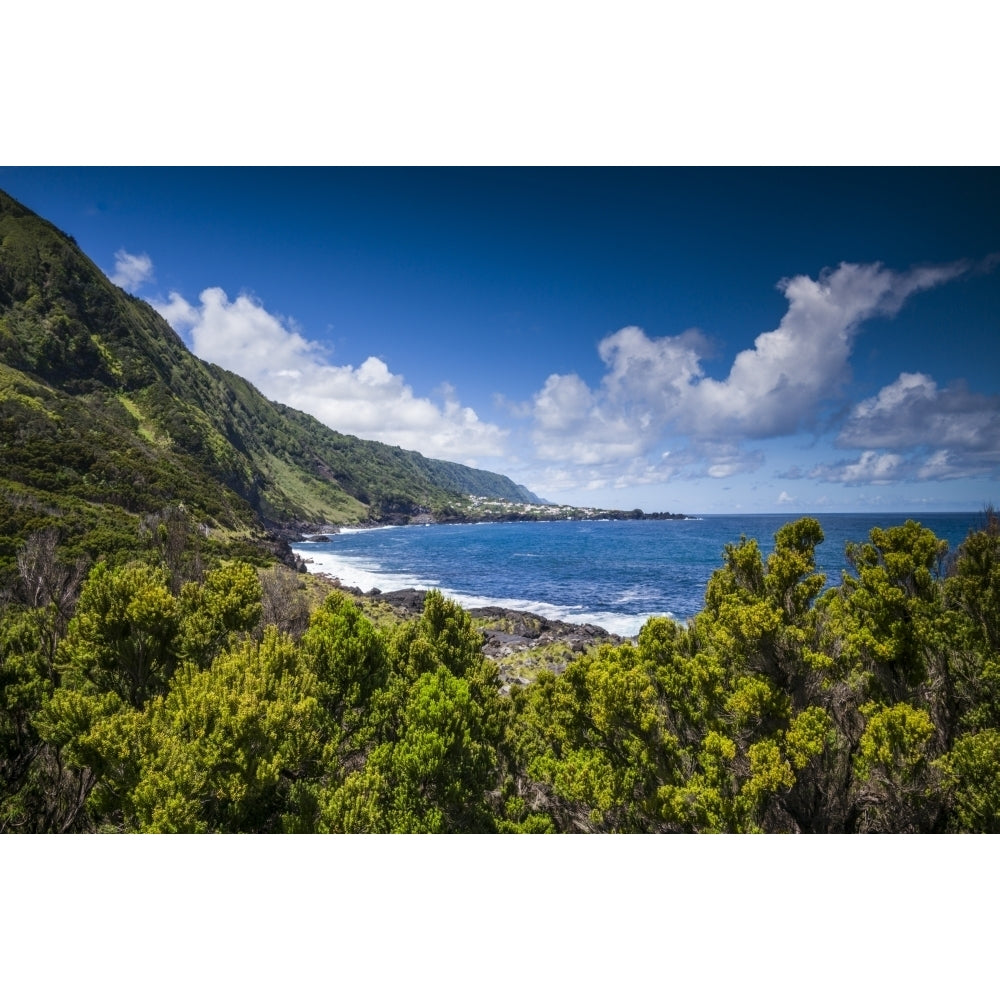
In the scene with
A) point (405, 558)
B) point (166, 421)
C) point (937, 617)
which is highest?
point (166, 421)

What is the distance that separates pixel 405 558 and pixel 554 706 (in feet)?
268

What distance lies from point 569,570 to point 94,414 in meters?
76.7

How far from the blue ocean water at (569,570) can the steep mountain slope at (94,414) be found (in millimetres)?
22840

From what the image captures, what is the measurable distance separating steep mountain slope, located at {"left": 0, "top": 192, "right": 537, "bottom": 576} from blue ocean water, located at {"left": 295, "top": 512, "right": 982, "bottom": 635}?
22.8 metres

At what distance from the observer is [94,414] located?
78.1 meters

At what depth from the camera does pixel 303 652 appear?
1277cm

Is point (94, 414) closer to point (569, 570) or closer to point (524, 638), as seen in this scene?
point (569, 570)

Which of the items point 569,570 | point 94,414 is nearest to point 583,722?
point 569,570

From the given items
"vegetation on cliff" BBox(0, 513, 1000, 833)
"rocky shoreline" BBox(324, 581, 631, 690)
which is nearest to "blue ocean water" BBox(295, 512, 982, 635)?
"rocky shoreline" BBox(324, 581, 631, 690)

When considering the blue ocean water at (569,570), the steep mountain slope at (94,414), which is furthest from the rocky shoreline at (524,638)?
the steep mountain slope at (94,414)

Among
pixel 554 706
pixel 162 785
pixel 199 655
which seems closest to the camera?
pixel 162 785

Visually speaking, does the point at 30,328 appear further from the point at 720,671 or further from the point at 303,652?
the point at 720,671

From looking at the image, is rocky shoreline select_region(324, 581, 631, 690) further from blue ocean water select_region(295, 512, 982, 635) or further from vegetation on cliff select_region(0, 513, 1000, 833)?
vegetation on cliff select_region(0, 513, 1000, 833)

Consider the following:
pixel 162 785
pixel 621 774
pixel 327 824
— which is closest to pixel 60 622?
pixel 162 785
